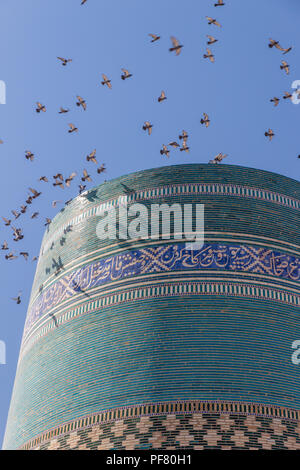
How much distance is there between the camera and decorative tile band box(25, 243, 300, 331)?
10.2 meters

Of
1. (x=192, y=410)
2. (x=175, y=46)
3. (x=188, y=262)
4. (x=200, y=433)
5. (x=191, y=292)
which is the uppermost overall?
(x=175, y=46)

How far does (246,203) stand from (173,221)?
3.19ft

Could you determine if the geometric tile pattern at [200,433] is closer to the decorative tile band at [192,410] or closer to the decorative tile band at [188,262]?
the decorative tile band at [192,410]

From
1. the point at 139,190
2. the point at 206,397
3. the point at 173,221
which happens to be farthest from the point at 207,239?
the point at 206,397

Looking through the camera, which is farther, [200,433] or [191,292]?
[191,292]

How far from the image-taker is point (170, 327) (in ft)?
31.8

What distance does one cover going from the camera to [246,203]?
429 inches

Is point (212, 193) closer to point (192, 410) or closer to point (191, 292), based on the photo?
point (191, 292)

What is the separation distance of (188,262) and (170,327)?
942 millimetres

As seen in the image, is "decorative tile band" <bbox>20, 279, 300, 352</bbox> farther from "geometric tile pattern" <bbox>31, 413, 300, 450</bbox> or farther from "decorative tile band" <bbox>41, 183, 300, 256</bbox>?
"geometric tile pattern" <bbox>31, 413, 300, 450</bbox>

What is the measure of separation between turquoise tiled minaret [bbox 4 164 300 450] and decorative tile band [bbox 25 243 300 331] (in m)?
0.01

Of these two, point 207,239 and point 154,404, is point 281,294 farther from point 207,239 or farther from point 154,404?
point 154,404

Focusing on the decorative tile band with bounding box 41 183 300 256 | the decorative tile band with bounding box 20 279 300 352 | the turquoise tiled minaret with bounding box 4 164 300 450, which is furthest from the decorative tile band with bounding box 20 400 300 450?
the decorative tile band with bounding box 41 183 300 256

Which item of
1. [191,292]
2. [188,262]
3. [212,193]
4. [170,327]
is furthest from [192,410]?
[212,193]
